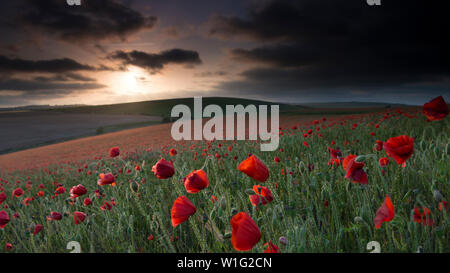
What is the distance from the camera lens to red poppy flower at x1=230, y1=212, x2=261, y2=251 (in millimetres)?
591

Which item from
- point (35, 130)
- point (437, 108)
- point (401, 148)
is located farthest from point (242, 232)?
point (35, 130)

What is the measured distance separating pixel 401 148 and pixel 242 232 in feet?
1.92

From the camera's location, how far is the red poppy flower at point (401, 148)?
0.74 metres

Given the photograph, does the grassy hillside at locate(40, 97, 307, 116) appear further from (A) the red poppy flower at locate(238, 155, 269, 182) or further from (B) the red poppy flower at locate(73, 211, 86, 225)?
(A) the red poppy flower at locate(238, 155, 269, 182)

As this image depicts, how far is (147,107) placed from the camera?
149 feet

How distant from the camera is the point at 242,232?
596mm

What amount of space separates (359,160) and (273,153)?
249 centimetres

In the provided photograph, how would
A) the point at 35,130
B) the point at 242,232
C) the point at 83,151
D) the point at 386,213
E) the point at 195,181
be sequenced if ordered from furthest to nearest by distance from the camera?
the point at 35,130, the point at 83,151, the point at 195,181, the point at 386,213, the point at 242,232

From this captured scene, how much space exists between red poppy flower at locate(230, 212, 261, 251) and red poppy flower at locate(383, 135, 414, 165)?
21.2 inches

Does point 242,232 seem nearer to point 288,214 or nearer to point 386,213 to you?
point 386,213

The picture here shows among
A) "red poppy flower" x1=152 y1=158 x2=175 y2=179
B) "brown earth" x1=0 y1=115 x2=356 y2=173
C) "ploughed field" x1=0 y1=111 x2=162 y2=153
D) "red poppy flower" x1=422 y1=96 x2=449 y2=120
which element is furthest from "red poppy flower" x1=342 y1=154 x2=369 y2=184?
"ploughed field" x1=0 y1=111 x2=162 y2=153

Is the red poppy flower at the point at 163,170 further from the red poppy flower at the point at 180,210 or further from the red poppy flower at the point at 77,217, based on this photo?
the red poppy flower at the point at 77,217
